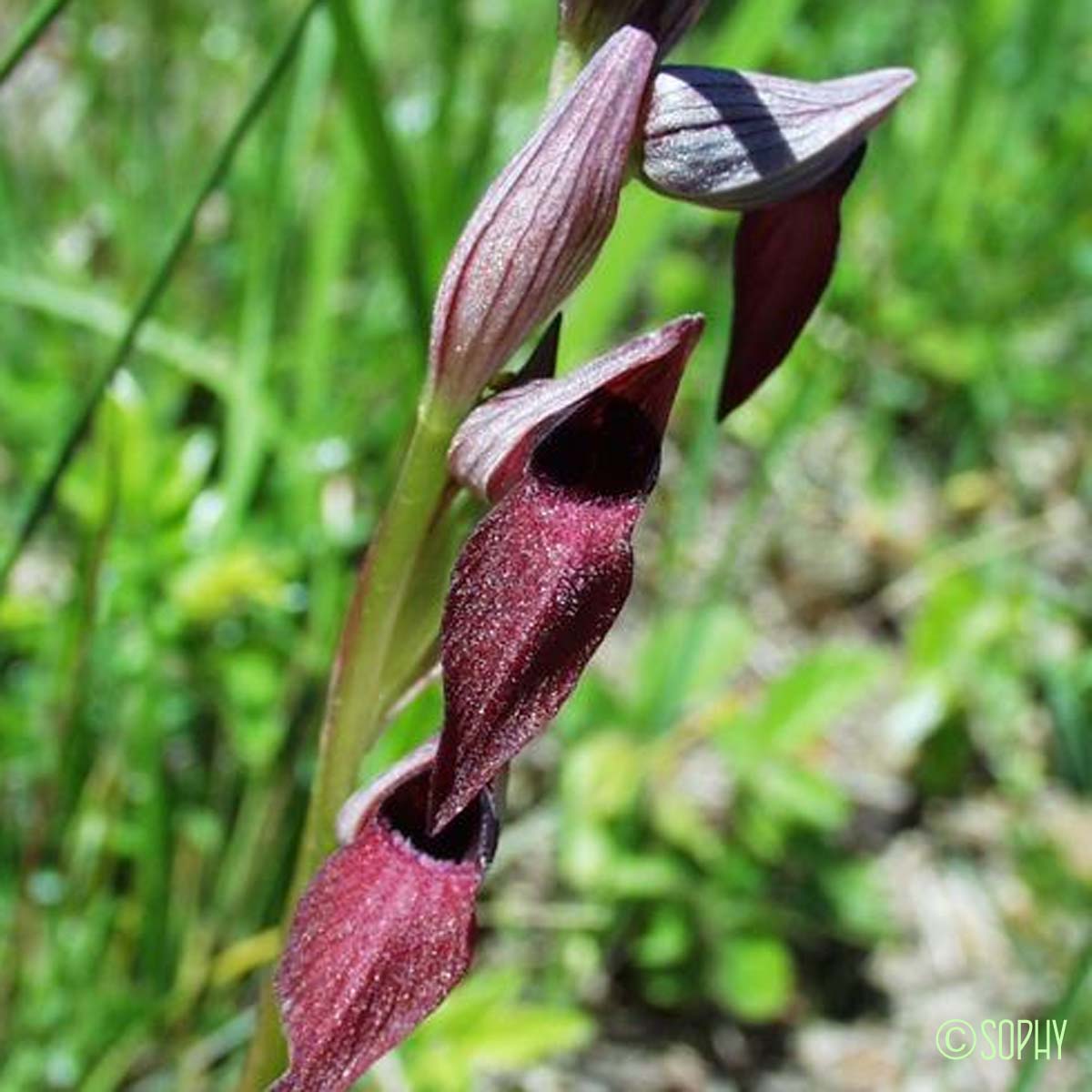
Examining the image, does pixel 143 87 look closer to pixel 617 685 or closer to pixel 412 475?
pixel 617 685

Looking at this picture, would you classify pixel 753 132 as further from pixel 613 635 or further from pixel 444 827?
pixel 613 635

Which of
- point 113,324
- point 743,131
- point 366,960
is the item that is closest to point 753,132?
point 743,131

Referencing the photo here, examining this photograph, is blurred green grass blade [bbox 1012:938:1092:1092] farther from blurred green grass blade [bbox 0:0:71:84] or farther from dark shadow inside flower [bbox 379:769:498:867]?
blurred green grass blade [bbox 0:0:71:84]

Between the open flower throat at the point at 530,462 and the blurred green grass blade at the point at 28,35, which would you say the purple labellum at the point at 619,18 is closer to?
the open flower throat at the point at 530,462

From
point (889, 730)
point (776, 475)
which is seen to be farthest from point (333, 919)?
point (776, 475)

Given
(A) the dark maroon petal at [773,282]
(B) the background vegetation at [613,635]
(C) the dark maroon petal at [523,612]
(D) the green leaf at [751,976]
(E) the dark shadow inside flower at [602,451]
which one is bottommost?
(D) the green leaf at [751,976]

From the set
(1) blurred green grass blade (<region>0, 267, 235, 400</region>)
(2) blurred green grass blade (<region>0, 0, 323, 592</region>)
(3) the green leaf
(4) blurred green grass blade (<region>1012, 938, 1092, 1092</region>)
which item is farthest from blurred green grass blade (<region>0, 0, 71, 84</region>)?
(3) the green leaf

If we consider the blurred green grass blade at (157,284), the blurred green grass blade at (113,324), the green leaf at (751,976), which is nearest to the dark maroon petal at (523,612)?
the blurred green grass blade at (157,284)
